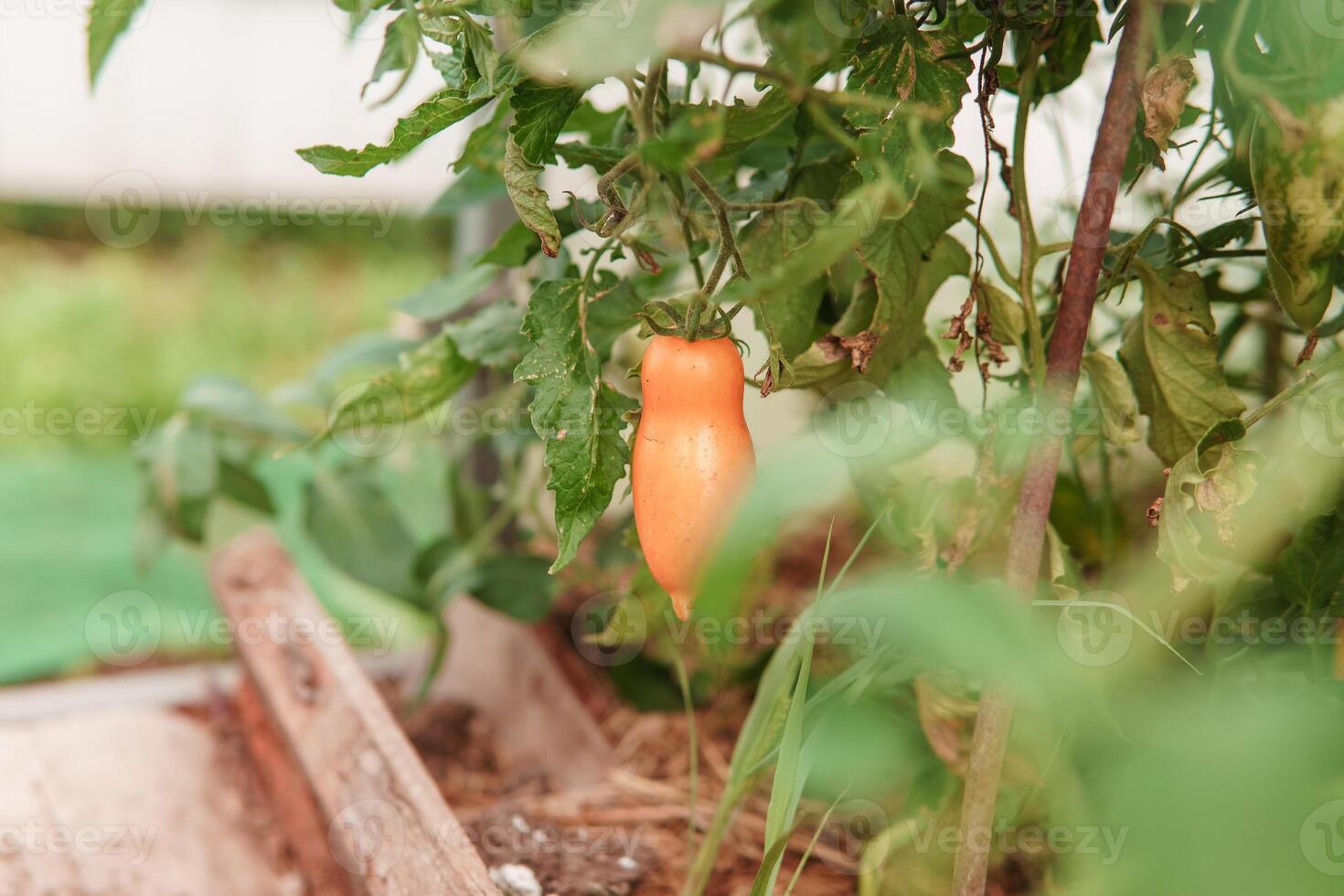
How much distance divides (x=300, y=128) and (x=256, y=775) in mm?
1262

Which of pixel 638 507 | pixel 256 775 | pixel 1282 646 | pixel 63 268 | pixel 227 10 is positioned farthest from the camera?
pixel 63 268

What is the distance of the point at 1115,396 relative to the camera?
1.70ft

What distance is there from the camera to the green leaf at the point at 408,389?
2.15 ft

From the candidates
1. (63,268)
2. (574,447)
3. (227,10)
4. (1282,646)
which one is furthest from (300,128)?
(1282,646)

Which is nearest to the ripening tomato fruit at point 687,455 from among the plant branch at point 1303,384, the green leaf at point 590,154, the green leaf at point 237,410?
the green leaf at point 590,154

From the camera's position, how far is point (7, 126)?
1.76 meters

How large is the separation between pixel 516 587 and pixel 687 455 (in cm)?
50

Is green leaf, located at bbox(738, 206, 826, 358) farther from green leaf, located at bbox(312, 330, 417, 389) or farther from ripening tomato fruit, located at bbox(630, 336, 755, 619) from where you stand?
green leaf, located at bbox(312, 330, 417, 389)

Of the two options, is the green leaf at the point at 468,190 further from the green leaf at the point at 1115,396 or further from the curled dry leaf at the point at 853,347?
the green leaf at the point at 1115,396

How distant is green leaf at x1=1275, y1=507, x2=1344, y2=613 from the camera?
1.76 ft

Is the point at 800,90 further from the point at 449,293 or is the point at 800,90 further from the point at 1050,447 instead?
the point at 449,293

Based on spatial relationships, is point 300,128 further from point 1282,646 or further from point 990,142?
point 1282,646

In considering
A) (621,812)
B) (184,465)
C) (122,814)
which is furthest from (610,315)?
(122,814)

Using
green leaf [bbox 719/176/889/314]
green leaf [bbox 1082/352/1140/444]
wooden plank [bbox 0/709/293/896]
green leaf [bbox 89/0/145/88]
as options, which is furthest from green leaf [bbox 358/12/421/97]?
wooden plank [bbox 0/709/293/896]
